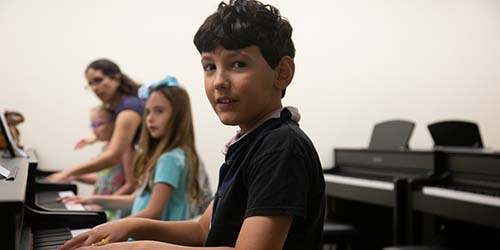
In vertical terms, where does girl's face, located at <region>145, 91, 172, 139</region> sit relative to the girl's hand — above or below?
above

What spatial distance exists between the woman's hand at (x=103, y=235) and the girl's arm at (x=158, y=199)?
71 centimetres

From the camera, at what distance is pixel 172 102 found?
2.10m

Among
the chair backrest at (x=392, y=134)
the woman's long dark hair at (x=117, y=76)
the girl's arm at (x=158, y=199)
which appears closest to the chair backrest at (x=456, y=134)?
the chair backrest at (x=392, y=134)

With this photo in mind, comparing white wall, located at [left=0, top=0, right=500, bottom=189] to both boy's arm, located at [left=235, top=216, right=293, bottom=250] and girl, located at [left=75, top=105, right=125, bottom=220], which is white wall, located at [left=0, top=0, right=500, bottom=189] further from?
boy's arm, located at [left=235, top=216, right=293, bottom=250]

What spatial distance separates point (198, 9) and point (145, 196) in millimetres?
2067

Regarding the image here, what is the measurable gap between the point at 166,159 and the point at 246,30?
1.02 meters

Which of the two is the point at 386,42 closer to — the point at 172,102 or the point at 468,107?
the point at 468,107

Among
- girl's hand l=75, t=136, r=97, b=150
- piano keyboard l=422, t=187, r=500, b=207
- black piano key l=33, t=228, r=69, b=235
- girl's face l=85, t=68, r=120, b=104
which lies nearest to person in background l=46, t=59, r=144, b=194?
girl's face l=85, t=68, r=120, b=104

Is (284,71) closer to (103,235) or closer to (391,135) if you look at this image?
(103,235)

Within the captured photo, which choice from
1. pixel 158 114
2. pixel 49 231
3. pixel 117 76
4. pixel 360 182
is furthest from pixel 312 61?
pixel 49 231

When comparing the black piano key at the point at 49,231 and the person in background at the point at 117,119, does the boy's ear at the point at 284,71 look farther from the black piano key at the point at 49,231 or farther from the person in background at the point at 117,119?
the person in background at the point at 117,119

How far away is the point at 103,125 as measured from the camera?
3.07m

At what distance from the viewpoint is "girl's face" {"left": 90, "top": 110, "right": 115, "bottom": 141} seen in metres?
3.05

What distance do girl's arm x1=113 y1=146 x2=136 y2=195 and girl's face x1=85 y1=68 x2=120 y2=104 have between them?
17.9 inches
